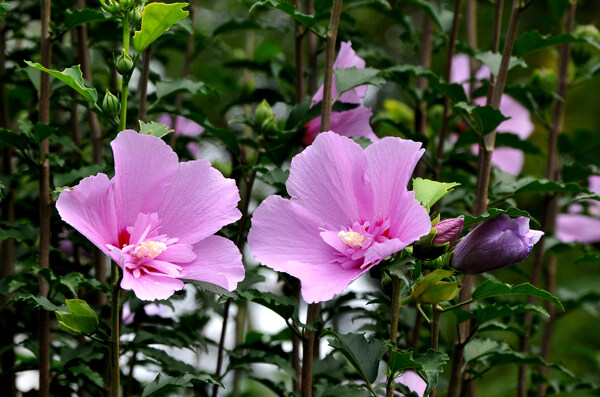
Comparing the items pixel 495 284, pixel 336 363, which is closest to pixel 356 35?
pixel 336 363

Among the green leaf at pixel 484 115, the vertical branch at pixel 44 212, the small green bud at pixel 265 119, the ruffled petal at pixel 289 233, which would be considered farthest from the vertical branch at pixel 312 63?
the ruffled petal at pixel 289 233

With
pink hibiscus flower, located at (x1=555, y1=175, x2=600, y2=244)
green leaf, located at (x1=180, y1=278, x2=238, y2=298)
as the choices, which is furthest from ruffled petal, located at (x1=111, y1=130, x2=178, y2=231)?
pink hibiscus flower, located at (x1=555, y1=175, x2=600, y2=244)

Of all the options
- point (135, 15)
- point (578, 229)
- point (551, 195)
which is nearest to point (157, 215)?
point (135, 15)

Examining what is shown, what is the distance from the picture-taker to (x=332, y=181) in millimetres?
888

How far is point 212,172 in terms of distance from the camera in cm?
86

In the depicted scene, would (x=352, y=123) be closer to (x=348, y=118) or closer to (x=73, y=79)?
(x=348, y=118)

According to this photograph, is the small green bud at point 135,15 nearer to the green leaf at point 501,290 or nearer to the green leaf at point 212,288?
the green leaf at point 212,288

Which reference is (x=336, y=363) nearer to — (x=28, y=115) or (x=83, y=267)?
(x=83, y=267)

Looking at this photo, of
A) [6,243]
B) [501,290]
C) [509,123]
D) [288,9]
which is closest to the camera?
[501,290]

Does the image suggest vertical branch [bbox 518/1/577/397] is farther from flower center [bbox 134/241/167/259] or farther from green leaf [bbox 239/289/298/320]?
flower center [bbox 134/241/167/259]

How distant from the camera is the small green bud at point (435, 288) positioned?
82 cm

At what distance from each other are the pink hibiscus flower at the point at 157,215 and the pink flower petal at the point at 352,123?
331 mm

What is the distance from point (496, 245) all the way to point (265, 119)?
1.59ft

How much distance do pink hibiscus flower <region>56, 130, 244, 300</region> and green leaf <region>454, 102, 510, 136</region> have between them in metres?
0.42
